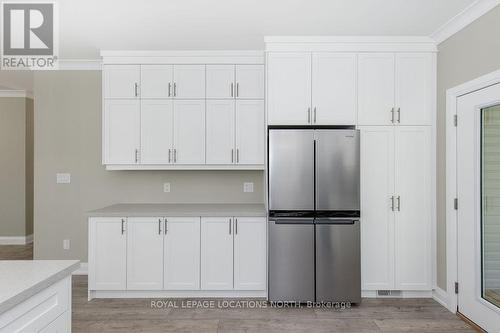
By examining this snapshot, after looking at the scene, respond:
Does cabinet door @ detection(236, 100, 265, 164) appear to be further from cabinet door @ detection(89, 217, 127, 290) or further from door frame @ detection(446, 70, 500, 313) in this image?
door frame @ detection(446, 70, 500, 313)

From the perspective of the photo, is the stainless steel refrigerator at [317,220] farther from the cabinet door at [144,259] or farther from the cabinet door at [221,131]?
the cabinet door at [144,259]

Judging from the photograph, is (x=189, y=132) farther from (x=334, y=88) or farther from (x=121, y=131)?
(x=334, y=88)

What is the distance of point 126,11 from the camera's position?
9.29ft

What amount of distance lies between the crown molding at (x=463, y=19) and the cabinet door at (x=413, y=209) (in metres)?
0.91

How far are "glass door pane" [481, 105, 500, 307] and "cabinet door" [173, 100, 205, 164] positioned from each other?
8.78 ft

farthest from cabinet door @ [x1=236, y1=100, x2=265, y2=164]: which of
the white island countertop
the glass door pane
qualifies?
the white island countertop

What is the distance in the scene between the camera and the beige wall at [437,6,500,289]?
2.63m

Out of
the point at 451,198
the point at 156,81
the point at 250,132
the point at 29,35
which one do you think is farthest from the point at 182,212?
the point at 451,198

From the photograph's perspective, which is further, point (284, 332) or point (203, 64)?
point (203, 64)

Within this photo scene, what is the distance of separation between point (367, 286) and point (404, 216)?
32.0 inches

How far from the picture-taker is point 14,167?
586cm

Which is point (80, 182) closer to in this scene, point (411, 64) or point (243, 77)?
point (243, 77)

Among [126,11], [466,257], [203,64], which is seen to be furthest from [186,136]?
[466,257]

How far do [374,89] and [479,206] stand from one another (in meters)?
1.45
